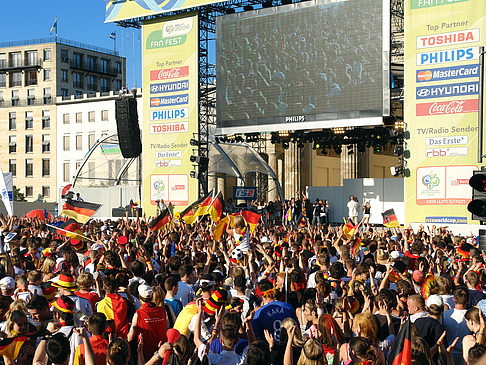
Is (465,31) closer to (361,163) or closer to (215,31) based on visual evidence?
A: (215,31)

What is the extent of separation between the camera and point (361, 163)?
48.3m

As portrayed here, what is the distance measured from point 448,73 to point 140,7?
1570 cm

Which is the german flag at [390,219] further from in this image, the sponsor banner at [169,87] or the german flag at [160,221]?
the sponsor banner at [169,87]

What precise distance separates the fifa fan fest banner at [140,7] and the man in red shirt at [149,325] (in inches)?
991

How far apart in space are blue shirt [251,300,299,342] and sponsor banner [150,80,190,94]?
2582cm

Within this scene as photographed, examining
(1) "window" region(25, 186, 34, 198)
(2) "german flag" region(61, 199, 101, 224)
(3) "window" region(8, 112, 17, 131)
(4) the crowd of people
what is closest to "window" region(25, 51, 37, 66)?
(3) "window" region(8, 112, 17, 131)

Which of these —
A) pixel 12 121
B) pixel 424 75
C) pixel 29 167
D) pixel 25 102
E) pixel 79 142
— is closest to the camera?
pixel 424 75

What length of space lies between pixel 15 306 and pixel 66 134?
2851 inches

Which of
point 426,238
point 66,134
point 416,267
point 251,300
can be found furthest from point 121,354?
point 66,134

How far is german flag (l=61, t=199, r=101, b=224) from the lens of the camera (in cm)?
1681

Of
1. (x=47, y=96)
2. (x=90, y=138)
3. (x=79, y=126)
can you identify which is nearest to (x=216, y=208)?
(x=90, y=138)

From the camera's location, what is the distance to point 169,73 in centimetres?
3228

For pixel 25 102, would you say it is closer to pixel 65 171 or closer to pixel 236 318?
pixel 65 171

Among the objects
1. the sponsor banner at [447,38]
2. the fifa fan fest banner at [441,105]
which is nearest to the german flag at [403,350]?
the fifa fan fest banner at [441,105]
